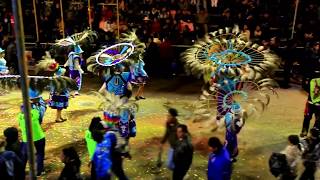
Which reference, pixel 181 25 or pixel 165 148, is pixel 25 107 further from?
pixel 181 25

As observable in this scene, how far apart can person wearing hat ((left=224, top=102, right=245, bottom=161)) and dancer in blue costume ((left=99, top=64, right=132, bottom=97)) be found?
2143 millimetres

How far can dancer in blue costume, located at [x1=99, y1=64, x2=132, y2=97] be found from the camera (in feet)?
28.5

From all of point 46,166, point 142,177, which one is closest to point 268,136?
point 142,177

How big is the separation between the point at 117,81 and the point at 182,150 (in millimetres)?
2627

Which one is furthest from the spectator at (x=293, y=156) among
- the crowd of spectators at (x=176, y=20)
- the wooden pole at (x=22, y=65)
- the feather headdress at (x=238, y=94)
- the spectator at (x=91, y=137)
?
the crowd of spectators at (x=176, y=20)

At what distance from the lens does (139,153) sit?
8844 mm

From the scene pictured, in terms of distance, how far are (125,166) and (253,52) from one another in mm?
3007

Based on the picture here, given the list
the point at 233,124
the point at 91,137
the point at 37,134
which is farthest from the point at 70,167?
the point at 233,124

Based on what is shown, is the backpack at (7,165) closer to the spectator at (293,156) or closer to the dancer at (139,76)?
the spectator at (293,156)

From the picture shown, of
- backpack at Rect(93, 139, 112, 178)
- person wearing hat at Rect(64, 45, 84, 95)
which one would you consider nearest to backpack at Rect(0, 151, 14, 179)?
backpack at Rect(93, 139, 112, 178)

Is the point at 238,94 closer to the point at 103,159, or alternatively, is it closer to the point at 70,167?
the point at 103,159

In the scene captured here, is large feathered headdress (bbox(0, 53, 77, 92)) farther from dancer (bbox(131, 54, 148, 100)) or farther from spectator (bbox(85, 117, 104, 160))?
dancer (bbox(131, 54, 148, 100))

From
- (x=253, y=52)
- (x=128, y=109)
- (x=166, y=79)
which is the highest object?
(x=253, y=52)

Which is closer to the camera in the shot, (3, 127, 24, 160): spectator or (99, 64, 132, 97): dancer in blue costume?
(3, 127, 24, 160): spectator
